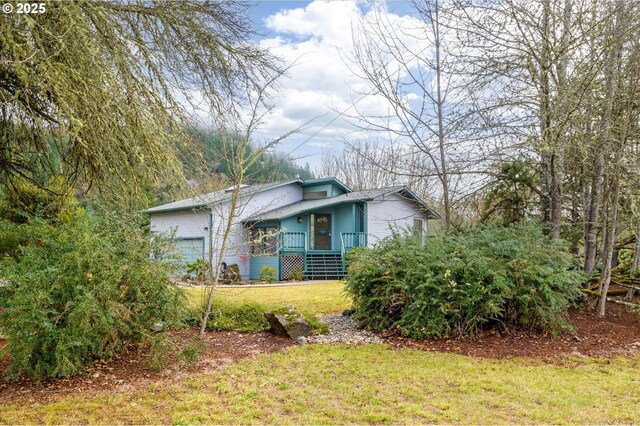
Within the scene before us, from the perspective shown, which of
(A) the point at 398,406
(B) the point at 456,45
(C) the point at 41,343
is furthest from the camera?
(B) the point at 456,45

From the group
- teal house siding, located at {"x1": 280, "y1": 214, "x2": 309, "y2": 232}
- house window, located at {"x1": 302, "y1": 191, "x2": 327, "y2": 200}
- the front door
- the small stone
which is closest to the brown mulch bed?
the small stone

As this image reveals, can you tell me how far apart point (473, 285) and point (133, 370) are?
4.55m

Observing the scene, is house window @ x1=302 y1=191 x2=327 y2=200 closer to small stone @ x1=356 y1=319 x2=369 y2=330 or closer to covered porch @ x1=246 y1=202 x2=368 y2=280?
covered porch @ x1=246 y1=202 x2=368 y2=280

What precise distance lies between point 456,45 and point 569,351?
5420 millimetres

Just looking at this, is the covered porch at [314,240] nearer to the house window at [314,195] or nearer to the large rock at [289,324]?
the house window at [314,195]

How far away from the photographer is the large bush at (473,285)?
239 inches

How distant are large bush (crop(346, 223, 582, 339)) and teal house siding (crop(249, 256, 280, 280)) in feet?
36.3

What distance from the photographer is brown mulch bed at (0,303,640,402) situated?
432 cm

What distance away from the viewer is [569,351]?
18.9ft

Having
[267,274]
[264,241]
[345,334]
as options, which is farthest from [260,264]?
[345,334]

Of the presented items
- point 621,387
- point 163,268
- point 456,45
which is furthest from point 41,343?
point 456,45

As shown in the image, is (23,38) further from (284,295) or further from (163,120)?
(284,295)

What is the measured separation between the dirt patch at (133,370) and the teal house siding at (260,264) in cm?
1128

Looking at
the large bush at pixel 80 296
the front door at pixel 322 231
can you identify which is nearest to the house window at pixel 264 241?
the large bush at pixel 80 296
